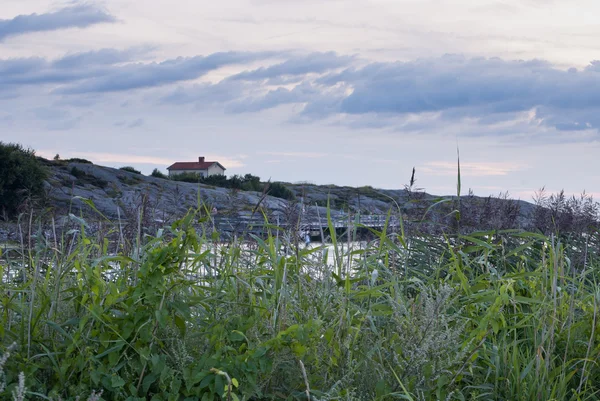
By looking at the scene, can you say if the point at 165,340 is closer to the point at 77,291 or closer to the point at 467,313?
the point at 77,291

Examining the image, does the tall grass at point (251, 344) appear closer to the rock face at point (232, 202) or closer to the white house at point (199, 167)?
the rock face at point (232, 202)

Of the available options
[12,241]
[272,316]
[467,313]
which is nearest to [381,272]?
[467,313]

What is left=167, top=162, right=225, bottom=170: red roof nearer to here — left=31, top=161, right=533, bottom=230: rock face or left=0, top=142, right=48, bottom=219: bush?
left=0, top=142, right=48, bottom=219: bush

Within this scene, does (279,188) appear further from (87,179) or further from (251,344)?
(87,179)

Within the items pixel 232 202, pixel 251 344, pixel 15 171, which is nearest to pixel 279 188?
pixel 232 202

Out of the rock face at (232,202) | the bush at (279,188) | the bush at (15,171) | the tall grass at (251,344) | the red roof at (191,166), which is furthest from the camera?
the red roof at (191,166)

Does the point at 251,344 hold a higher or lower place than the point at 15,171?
lower

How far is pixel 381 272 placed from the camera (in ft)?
13.2

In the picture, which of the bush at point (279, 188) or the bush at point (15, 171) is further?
the bush at point (15, 171)

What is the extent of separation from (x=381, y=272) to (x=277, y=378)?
53.3 inches

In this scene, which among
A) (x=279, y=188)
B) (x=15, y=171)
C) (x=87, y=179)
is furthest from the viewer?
(x=87, y=179)

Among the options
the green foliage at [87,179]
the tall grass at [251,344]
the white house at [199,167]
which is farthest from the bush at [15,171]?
the white house at [199,167]

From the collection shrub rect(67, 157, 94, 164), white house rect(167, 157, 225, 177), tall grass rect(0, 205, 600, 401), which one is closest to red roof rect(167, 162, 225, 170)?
white house rect(167, 157, 225, 177)

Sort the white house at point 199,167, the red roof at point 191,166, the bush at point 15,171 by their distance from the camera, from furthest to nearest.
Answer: the red roof at point 191,166, the white house at point 199,167, the bush at point 15,171
